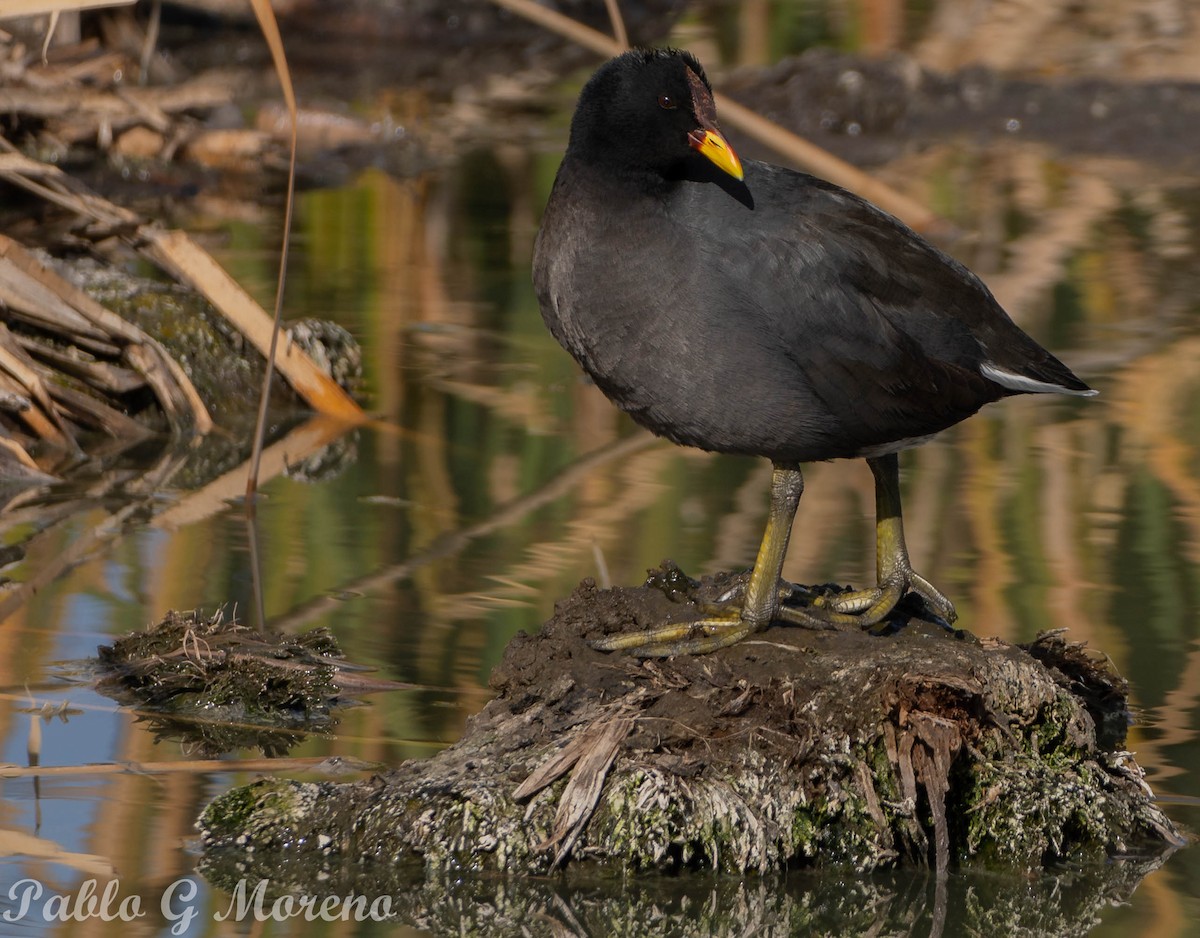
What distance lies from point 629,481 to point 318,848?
2.82 m

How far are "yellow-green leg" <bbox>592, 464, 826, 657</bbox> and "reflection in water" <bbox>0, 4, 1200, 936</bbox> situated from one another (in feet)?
1.39

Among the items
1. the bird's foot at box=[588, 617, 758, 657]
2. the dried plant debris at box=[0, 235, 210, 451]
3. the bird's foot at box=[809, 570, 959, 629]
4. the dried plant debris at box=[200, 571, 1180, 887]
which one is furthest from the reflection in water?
the bird's foot at box=[809, 570, 959, 629]

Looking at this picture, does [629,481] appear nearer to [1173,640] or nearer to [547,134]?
[1173,640]

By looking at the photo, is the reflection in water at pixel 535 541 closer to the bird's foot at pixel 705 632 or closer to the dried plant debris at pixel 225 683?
the dried plant debris at pixel 225 683

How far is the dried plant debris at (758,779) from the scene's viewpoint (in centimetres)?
354

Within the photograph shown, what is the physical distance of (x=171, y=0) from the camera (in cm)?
1333

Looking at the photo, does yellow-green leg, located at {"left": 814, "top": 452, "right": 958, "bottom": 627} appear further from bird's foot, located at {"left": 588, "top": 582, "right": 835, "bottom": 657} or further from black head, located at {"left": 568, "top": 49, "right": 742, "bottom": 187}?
black head, located at {"left": 568, "top": 49, "right": 742, "bottom": 187}

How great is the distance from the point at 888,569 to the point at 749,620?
1.35 feet

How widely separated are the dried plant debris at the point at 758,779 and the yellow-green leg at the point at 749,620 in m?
0.10

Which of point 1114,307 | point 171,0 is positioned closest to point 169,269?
point 1114,307

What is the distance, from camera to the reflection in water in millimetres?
3572

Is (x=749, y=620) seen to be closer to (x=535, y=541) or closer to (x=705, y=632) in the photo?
(x=705, y=632)

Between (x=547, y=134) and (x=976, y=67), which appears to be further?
(x=976, y=67)

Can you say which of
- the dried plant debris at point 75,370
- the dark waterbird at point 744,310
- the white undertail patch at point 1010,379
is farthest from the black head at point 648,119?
the dried plant debris at point 75,370
